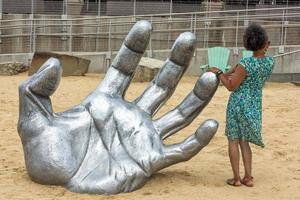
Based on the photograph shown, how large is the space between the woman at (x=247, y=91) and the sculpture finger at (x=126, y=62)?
0.63 metres

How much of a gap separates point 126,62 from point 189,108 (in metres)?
0.65

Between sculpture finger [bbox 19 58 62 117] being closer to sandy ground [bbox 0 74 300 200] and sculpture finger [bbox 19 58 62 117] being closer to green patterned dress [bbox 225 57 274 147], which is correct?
sandy ground [bbox 0 74 300 200]

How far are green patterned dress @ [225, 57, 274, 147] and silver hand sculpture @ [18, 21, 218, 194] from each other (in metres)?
0.24

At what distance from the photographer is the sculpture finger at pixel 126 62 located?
515cm

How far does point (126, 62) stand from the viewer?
526 cm

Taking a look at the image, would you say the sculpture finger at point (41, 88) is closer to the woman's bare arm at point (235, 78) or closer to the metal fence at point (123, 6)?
the woman's bare arm at point (235, 78)

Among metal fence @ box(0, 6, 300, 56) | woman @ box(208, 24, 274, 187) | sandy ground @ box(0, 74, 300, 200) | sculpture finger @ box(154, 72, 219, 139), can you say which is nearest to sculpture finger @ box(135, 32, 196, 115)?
sculpture finger @ box(154, 72, 219, 139)

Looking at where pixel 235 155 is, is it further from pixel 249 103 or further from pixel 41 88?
pixel 41 88

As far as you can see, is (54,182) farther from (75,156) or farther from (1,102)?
(1,102)

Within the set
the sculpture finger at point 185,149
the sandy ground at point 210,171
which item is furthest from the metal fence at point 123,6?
the sculpture finger at point 185,149

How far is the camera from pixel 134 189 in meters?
4.90

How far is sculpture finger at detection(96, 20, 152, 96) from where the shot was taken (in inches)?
203

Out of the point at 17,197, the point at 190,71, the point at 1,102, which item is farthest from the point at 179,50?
the point at 190,71

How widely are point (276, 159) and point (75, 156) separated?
8.09 ft
